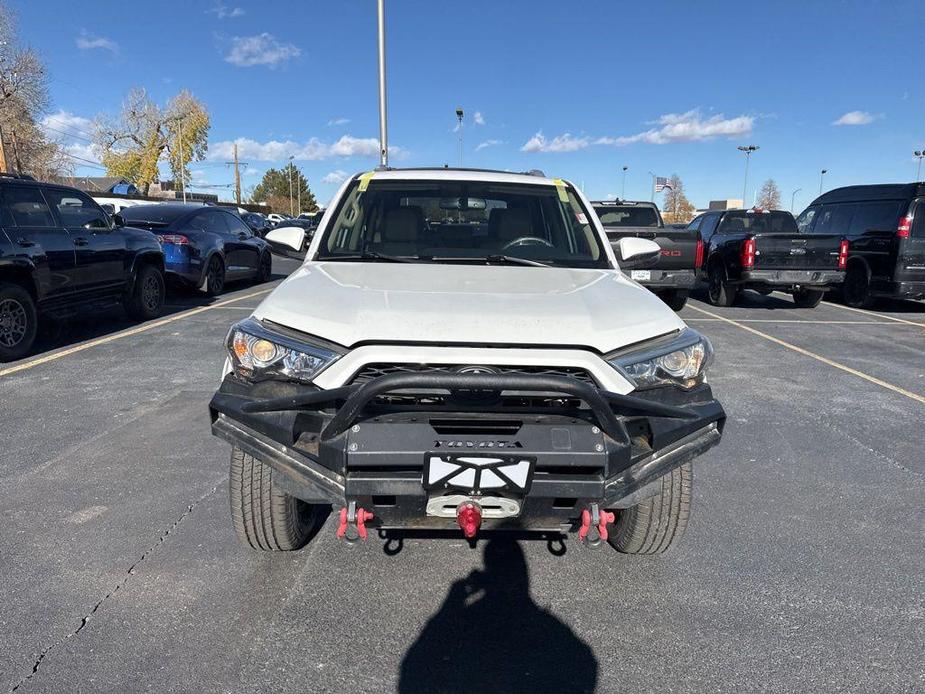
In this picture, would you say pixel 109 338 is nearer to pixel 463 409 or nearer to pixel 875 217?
pixel 463 409

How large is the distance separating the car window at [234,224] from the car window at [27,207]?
515cm

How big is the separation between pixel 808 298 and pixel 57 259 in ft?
38.7

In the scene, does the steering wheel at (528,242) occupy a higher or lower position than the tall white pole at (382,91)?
lower

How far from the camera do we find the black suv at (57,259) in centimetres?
662

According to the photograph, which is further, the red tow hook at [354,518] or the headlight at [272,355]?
the headlight at [272,355]

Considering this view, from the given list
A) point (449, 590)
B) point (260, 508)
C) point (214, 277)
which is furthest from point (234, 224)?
point (449, 590)

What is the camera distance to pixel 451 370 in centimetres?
234

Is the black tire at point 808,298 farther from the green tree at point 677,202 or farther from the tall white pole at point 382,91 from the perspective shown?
the green tree at point 677,202

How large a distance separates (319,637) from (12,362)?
581cm

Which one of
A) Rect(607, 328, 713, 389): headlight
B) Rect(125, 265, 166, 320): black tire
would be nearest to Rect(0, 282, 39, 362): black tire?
Rect(125, 265, 166, 320): black tire

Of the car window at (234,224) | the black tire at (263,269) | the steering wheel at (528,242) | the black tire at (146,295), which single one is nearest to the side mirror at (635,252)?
the steering wheel at (528,242)

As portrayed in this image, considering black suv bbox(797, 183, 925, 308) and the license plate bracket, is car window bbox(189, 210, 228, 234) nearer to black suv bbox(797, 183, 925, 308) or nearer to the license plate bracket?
the license plate bracket

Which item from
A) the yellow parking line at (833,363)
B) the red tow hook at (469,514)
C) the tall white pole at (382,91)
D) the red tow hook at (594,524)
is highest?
the tall white pole at (382,91)

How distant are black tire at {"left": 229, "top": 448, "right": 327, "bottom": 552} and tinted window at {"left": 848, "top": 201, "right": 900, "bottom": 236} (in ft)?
37.6
